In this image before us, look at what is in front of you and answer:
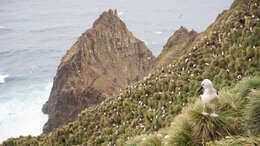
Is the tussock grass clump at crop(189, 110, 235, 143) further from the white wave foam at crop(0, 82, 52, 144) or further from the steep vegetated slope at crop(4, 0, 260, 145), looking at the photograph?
the white wave foam at crop(0, 82, 52, 144)

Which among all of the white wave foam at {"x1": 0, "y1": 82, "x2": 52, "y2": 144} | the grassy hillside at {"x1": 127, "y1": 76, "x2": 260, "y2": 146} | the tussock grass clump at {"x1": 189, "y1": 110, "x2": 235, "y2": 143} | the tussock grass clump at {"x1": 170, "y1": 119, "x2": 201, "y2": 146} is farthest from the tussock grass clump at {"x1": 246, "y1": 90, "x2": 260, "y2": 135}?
the white wave foam at {"x1": 0, "y1": 82, "x2": 52, "y2": 144}

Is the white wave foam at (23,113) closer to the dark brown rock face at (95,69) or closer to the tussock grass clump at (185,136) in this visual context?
the dark brown rock face at (95,69)

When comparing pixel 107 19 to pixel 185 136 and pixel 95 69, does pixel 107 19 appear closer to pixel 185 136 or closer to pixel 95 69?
pixel 95 69

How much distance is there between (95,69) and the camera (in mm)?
67250

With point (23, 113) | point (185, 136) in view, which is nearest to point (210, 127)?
point (185, 136)

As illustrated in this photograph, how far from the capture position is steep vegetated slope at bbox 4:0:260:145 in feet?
33.5

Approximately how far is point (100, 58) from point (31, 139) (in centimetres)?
5673

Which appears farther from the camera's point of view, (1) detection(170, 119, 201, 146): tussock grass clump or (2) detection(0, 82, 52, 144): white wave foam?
(2) detection(0, 82, 52, 144): white wave foam

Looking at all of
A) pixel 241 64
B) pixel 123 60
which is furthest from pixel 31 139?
pixel 123 60

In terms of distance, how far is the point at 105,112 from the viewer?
1381 cm

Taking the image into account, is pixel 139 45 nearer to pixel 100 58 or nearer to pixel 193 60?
pixel 100 58

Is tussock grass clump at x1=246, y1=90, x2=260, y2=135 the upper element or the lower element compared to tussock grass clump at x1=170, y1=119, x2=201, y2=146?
upper

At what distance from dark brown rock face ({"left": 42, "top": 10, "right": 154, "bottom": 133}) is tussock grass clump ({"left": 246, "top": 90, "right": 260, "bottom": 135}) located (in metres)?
53.5

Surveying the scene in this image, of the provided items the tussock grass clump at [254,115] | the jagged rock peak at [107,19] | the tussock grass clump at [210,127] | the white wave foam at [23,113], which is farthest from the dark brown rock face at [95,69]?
the tussock grass clump at [254,115]
